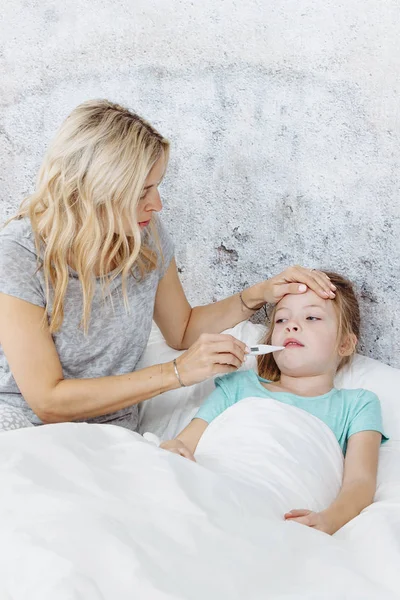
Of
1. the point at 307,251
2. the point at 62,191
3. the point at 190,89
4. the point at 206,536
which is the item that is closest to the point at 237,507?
the point at 206,536

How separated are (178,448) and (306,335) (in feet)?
1.36

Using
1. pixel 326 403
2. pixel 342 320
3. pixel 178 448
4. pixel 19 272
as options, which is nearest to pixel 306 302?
pixel 342 320

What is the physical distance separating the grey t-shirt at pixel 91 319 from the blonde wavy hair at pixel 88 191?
37 mm

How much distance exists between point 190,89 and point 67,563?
5.20 ft

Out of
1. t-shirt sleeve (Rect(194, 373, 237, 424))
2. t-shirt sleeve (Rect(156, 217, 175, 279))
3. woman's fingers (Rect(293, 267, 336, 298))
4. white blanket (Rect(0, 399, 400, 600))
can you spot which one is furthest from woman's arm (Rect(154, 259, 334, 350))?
white blanket (Rect(0, 399, 400, 600))

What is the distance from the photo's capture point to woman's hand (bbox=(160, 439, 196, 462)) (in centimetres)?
158

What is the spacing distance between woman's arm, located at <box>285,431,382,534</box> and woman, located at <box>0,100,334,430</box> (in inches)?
12.2

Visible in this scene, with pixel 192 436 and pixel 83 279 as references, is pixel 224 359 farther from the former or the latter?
pixel 83 279

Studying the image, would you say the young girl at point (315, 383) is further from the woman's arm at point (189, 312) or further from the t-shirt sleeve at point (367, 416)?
the woman's arm at point (189, 312)

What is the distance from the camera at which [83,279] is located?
1808mm

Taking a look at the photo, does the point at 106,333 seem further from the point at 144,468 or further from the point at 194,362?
the point at 144,468

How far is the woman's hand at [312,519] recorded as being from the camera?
1.46m

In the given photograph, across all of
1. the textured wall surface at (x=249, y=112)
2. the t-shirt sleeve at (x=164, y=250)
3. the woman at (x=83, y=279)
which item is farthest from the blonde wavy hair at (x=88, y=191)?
the textured wall surface at (x=249, y=112)

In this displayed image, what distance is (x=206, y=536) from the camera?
1.27 metres
